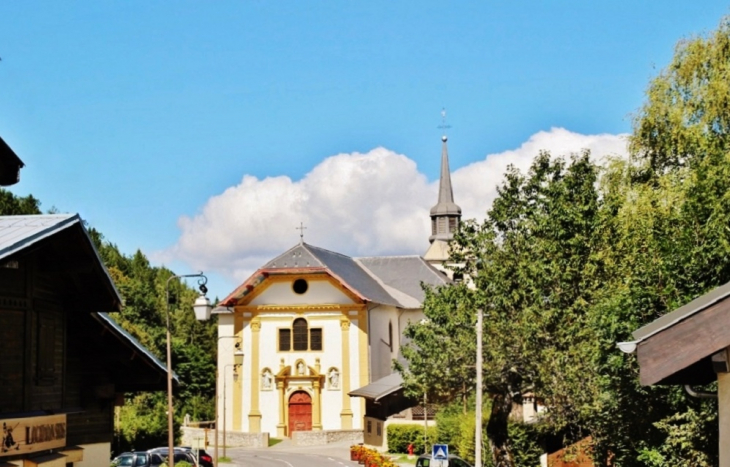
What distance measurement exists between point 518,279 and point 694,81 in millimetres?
8198

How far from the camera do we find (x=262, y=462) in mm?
48188

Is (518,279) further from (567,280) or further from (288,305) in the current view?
(288,305)

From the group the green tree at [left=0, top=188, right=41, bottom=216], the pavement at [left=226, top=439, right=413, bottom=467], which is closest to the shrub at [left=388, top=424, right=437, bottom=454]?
the pavement at [left=226, top=439, right=413, bottom=467]

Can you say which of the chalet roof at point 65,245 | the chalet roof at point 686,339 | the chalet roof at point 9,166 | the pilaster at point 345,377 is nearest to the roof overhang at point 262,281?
the pilaster at point 345,377

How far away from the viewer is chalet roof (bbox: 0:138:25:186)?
43.8ft

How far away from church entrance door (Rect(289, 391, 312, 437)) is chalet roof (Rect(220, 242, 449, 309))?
7459mm

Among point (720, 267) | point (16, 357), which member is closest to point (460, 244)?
point (720, 267)

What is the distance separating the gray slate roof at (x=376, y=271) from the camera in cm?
6519

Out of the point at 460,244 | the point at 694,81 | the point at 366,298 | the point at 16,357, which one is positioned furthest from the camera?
the point at 366,298

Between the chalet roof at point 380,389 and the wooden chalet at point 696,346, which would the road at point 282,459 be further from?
the wooden chalet at point 696,346

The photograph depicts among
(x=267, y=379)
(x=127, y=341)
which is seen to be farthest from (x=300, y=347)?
(x=127, y=341)

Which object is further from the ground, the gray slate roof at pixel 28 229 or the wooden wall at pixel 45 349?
the gray slate roof at pixel 28 229

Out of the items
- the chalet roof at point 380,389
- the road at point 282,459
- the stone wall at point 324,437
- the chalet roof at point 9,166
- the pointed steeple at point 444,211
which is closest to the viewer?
the chalet roof at point 9,166

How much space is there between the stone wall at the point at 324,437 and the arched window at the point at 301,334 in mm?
6153
